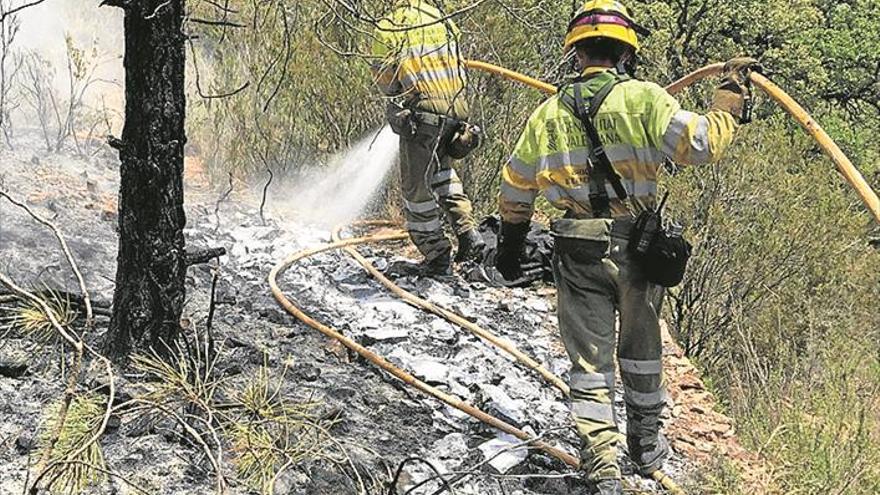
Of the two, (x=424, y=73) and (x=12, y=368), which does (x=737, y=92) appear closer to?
(x=424, y=73)

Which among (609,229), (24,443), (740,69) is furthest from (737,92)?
(24,443)

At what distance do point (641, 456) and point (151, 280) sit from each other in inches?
80.2

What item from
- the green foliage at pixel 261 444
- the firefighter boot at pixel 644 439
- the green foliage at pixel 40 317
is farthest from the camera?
the firefighter boot at pixel 644 439

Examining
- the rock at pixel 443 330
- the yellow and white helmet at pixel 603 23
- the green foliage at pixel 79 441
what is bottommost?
the rock at pixel 443 330

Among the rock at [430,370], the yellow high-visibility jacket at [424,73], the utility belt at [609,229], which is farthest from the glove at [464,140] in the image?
the utility belt at [609,229]

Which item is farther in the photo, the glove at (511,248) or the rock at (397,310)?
the rock at (397,310)

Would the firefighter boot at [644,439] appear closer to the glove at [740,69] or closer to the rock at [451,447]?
the rock at [451,447]

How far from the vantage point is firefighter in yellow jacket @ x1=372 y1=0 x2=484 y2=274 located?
16.3 ft

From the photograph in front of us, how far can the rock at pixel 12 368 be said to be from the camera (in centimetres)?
320

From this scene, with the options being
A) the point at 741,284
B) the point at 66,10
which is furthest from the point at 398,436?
the point at 66,10

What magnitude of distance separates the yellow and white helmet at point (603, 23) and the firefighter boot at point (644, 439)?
1422 mm

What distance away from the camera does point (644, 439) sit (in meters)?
3.42

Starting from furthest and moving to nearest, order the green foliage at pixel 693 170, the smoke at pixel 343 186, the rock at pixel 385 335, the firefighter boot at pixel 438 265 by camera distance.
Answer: the smoke at pixel 343 186 → the green foliage at pixel 693 170 → the firefighter boot at pixel 438 265 → the rock at pixel 385 335

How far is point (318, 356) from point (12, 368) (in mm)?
1357
